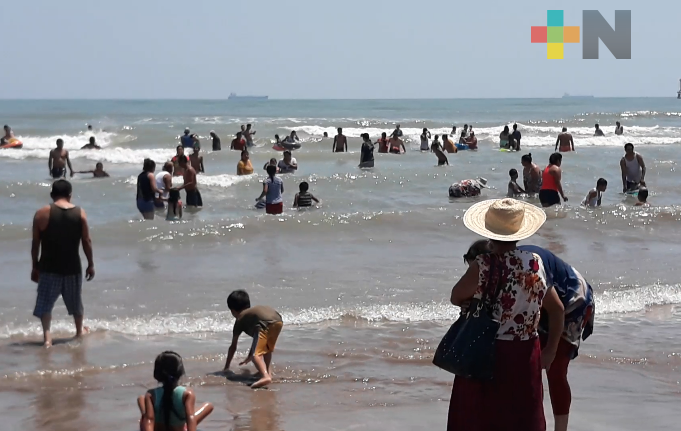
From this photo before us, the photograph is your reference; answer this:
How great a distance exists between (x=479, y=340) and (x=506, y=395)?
0.26 metres

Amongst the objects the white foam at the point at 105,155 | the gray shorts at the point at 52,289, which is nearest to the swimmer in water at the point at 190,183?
the gray shorts at the point at 52,289

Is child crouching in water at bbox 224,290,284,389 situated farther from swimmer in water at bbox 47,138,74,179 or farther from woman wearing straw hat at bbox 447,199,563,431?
swimmer in water at bbox 47,138,74,179

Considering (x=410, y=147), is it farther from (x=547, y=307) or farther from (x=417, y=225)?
(x=547, y=307)

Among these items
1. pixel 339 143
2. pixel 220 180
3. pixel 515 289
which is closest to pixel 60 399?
pixel 515 289

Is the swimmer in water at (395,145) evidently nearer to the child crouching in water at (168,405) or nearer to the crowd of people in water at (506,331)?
the crowd of people in water at (506,331)

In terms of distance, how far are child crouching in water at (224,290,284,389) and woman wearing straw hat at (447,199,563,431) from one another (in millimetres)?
2517

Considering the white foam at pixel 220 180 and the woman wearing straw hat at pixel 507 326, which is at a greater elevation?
the woman wearing straw hat at pixel 507 326

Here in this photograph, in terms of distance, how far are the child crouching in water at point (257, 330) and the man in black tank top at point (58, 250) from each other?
1.42 meters

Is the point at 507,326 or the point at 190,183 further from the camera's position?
the point at 190,183

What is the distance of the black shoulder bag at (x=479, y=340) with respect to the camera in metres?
3.33

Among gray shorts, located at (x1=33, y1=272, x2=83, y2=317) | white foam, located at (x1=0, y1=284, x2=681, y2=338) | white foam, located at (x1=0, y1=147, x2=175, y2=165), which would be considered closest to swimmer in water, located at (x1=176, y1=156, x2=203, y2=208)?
white foam, located at (x1=0, y1=284, x2=681, y2=338)

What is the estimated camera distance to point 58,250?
257 inches

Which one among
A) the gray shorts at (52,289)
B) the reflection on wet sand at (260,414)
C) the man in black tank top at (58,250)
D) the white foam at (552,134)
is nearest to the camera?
the reflection on wet sand at (260,414)

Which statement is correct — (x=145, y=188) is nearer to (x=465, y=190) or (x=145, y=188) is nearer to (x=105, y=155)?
(x=465, y=190)
